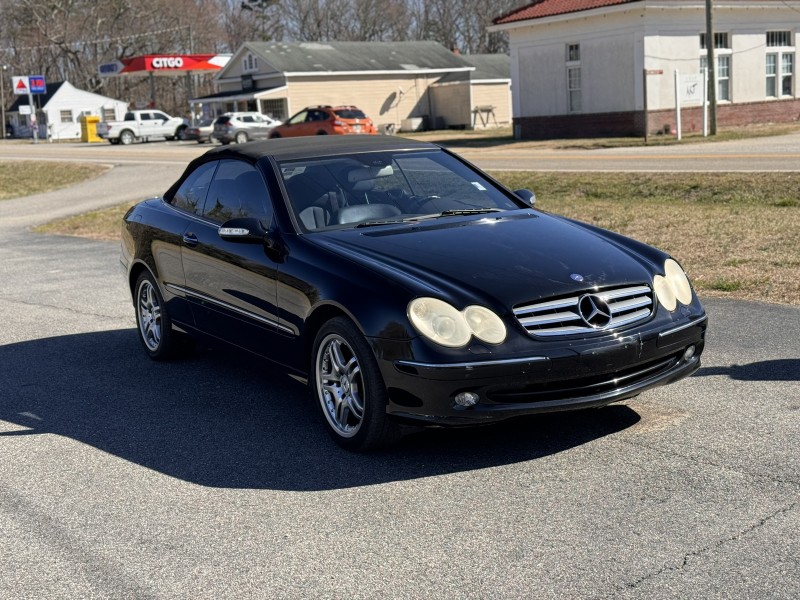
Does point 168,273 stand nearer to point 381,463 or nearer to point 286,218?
point 286,218

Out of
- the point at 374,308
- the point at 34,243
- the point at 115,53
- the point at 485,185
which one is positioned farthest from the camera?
the point at 115,53

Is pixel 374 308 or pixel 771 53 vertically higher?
pixel 771 53

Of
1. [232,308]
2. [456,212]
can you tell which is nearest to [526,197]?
[456,212]

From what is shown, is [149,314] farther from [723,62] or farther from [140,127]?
[140,127]

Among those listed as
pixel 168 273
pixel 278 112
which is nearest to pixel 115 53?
pixel 278 112

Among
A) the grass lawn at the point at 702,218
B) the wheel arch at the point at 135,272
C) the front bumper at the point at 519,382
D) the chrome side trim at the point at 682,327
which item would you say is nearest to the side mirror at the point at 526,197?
the chrome side trim at the point at 682,327

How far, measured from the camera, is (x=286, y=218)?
600 centimetres

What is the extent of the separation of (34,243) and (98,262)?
396 centimetres

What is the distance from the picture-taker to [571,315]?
16.4 feet

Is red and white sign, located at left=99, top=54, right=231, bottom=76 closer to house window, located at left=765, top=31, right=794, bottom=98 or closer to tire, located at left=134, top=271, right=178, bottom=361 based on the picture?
house window, located at left=765, top=31, right=794, bottom=98

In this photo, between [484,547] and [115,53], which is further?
[115,53]

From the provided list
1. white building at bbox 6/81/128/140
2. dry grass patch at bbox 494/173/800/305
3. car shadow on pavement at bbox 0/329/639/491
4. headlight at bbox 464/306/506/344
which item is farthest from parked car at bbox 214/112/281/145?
headlight at bbox 464/306/506/344

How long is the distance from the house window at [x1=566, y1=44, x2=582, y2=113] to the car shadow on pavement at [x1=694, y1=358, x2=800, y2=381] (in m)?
30.5

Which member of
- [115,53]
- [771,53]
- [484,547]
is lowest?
[484,547]
